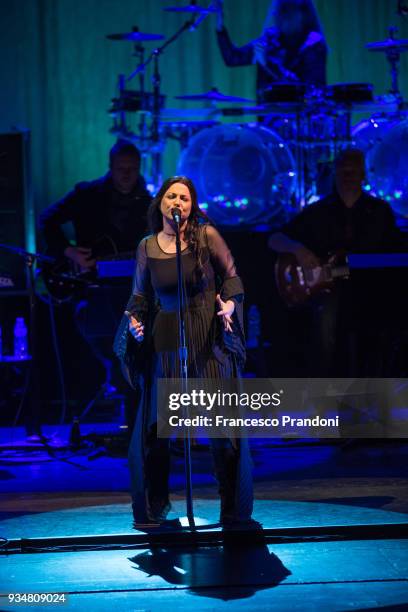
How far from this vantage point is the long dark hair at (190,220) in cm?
525

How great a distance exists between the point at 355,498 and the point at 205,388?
1.23 meters

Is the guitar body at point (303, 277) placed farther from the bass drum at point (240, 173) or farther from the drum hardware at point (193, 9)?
the drum hardware at point (193, 9)

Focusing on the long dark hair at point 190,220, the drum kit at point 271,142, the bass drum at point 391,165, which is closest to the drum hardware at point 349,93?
the drum kit at point 271,142

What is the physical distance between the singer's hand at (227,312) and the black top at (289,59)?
4.38m

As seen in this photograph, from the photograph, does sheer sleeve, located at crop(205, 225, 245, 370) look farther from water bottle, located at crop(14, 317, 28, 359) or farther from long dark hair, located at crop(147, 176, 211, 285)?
water bottle, located at crop(14, 317, 28, 359)

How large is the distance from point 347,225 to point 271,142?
1.62 metres

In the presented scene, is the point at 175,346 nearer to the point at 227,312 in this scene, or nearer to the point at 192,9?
A: the point at 227,312

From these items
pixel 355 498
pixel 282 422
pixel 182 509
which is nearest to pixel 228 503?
pixel 182 509

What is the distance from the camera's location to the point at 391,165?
349 inches

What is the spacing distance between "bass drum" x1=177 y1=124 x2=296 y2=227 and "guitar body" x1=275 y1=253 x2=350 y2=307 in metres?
1.19

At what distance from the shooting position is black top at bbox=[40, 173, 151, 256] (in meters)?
7.58

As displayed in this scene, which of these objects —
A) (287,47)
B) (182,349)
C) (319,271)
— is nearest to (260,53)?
(287,47)

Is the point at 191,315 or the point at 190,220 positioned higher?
the point at 190,220

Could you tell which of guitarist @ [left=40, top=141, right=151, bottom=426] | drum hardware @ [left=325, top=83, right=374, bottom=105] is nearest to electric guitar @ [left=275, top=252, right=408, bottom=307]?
guitarist @ [left=40, top=141, right=151, bottom=426]
